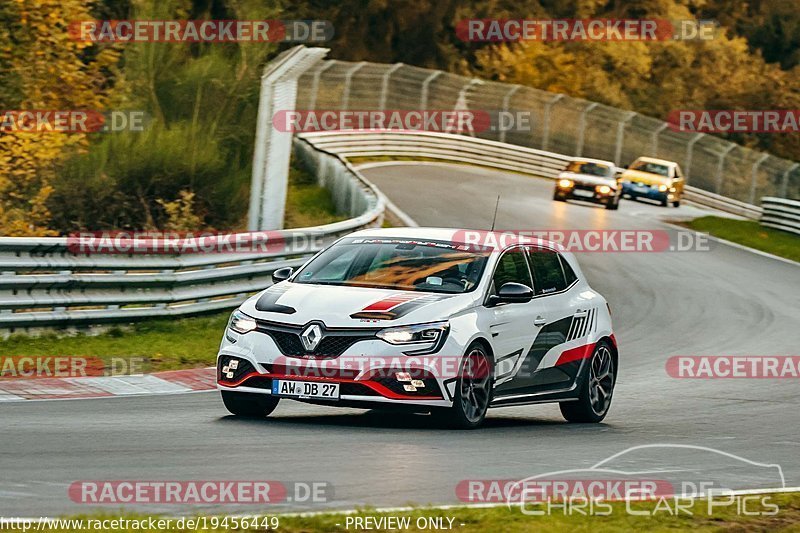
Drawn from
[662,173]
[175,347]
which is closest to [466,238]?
[175,347]

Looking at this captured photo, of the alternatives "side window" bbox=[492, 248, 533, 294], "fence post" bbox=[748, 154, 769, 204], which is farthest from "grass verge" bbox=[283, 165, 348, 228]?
"fence post" bbox=[748, 154, 769, 204]

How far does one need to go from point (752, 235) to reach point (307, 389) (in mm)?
28158

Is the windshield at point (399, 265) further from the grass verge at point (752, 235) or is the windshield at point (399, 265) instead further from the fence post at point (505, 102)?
the fence post at point (505, 102)

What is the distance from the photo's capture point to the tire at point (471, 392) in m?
10.8

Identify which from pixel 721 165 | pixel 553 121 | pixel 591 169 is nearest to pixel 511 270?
pixel 591 169

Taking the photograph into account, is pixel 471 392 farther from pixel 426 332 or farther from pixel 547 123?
pixel 547 123

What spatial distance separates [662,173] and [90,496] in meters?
39.4

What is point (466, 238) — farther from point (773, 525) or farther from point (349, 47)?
point (349, 47)

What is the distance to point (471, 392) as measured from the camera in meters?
11.0

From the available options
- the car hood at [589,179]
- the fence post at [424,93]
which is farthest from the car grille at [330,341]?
the fence post at [424,93]

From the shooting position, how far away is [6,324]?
47.4 ft

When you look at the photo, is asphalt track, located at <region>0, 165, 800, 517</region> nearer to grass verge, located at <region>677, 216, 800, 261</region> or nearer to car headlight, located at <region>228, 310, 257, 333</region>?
car headlight, located at <region>228, 310, 257, 333</region>

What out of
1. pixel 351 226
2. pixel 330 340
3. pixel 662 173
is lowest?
pixel 662 173

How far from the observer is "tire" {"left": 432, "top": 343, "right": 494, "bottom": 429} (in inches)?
425
